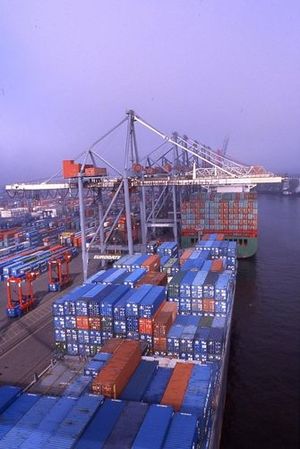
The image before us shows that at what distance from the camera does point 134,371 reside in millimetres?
21422

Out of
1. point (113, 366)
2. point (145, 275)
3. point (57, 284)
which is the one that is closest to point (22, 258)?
point (57, 284)

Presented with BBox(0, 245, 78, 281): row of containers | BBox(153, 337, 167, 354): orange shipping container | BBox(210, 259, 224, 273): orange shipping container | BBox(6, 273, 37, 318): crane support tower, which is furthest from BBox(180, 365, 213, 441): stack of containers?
BBox(0, 245, 78, 281): row of containers

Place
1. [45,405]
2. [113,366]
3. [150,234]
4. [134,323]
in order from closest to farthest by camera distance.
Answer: [45,405]
[113,366]
[134,323]
[150,234]

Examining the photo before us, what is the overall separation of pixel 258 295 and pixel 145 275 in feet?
61.6

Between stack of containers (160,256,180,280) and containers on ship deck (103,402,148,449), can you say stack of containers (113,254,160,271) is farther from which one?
containers on ship deck (103,402,148,449)

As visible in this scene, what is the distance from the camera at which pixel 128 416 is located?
16.7 meters

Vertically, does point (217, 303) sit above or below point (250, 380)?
above

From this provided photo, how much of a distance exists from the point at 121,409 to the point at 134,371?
4.16 m

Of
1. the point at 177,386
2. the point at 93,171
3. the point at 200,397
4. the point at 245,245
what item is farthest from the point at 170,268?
the point at 245,245

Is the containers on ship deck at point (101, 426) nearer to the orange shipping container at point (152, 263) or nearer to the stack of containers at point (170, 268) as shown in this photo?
the orange shipping container at point (152, 263)

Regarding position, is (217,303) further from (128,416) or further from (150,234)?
(150,234)

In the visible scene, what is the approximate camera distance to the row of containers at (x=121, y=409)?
15203mm

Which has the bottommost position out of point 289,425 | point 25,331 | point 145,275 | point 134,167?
point 289,425

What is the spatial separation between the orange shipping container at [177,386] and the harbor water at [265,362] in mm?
6058
